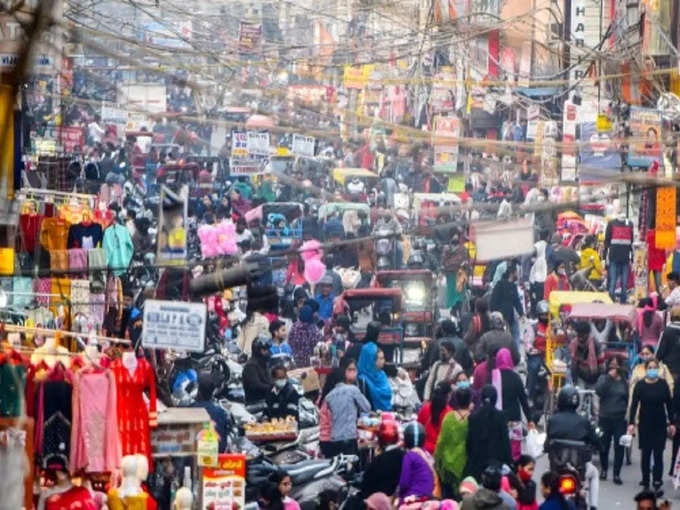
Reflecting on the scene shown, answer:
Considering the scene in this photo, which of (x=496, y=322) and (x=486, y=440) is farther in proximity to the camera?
(x=496, y=322)

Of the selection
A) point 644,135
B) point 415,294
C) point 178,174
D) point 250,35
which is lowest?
point 415,294

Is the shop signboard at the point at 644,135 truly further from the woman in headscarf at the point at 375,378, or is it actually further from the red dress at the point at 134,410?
the red dress at the point at 134,410

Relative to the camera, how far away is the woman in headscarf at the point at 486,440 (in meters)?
15.1

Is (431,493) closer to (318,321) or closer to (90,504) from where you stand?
(90,504)

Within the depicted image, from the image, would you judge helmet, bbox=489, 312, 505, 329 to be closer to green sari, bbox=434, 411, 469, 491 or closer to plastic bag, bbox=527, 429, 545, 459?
plastic bag, bbox=527, 429, 545, 459

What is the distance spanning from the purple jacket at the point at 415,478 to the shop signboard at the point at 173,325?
195 cm

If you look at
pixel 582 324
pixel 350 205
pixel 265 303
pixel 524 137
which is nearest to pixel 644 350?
pixel 582 324

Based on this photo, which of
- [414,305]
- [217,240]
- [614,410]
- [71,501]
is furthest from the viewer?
[217,240]

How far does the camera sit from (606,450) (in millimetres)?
18203

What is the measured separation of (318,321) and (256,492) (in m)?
7.83

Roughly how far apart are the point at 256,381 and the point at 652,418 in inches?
137

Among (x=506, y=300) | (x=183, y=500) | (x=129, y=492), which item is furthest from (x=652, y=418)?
(x=506, y=300)

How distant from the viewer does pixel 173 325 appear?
49.6 ft

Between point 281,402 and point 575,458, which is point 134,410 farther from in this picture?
point 575,458
